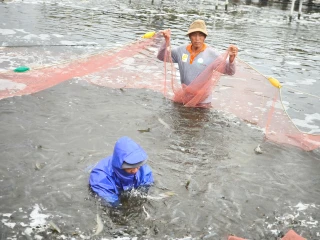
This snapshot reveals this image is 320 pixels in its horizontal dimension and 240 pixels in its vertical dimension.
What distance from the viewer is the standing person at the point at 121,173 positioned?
4.14m

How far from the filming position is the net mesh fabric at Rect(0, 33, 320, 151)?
705 cm

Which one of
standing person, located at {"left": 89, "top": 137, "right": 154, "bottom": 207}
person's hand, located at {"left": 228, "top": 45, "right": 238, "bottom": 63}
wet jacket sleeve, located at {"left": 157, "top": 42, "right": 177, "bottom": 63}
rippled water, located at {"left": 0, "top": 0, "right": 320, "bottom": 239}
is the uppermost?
person's hand, located at {"left": 228, "top": 45, "right": 238, "bottom": 63}

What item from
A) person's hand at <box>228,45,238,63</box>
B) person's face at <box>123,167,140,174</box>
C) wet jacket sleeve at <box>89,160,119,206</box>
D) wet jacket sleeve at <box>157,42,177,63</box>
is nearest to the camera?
person's face at <box>123,167,140,174</box>

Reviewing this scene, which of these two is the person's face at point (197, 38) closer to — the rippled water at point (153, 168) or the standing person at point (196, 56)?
the standing person at point (196, 56)

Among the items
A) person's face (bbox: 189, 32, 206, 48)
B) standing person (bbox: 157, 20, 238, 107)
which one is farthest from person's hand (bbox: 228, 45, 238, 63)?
person's face (bbox: 189, 32, 206, 48)

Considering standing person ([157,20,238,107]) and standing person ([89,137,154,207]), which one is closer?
standing person ([89,137,154,207])

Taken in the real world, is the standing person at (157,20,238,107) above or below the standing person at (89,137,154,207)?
above

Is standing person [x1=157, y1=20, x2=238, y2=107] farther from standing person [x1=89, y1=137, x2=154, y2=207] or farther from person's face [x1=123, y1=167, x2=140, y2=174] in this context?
person's face [x1=123, y1=167, x2=140, y2=174]

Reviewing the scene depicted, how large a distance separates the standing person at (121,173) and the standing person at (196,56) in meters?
3.31

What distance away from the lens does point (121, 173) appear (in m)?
4.40

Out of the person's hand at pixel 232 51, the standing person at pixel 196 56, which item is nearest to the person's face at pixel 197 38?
the standing person at pixel 196 56

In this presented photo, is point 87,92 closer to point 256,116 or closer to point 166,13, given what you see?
point 256,116

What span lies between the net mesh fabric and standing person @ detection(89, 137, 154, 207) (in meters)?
3.24

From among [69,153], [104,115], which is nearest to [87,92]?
[104,115]
